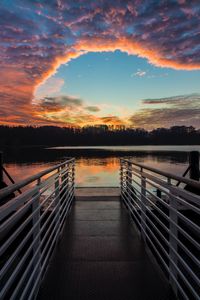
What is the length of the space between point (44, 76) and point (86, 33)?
4712 millimetres

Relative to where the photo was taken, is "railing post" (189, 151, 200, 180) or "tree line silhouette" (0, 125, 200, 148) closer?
"railing post" (189, 151, 200, 180)

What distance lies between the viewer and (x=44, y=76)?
1492 centimetres

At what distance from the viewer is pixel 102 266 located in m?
3.03

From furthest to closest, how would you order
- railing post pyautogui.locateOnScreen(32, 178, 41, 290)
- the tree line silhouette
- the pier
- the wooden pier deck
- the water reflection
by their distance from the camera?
the tree line silhouette < the water reflection < the wooden pier deck < railing post pyautogui.locateOnScreen(32, 178, 41, 290) < the pier

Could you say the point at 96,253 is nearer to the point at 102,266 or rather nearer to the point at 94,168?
the point at 102,266

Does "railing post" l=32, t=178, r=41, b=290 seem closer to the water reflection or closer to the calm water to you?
the calm water

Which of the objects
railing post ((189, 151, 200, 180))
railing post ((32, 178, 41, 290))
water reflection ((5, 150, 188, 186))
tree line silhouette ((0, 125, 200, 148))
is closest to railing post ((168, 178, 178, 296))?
railing post ((32, 178, 41, 290))

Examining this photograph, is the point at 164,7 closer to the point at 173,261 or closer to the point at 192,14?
the point at 192,14

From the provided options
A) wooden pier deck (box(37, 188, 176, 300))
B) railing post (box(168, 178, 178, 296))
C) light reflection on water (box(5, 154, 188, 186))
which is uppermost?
railing post (box(168, 178, 178, 296))

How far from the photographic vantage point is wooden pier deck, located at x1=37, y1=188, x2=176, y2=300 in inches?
96.8

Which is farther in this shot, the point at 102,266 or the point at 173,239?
the point at 102,266

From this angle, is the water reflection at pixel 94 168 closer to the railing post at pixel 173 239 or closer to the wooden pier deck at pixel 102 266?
the wooden pier deck at pixel 102 266

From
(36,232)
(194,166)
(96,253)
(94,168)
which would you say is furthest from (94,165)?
(36,232)

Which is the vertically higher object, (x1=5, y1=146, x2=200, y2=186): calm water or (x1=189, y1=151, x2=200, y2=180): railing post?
(x1=189, y1=151, x2=200, y2=180): railing post
